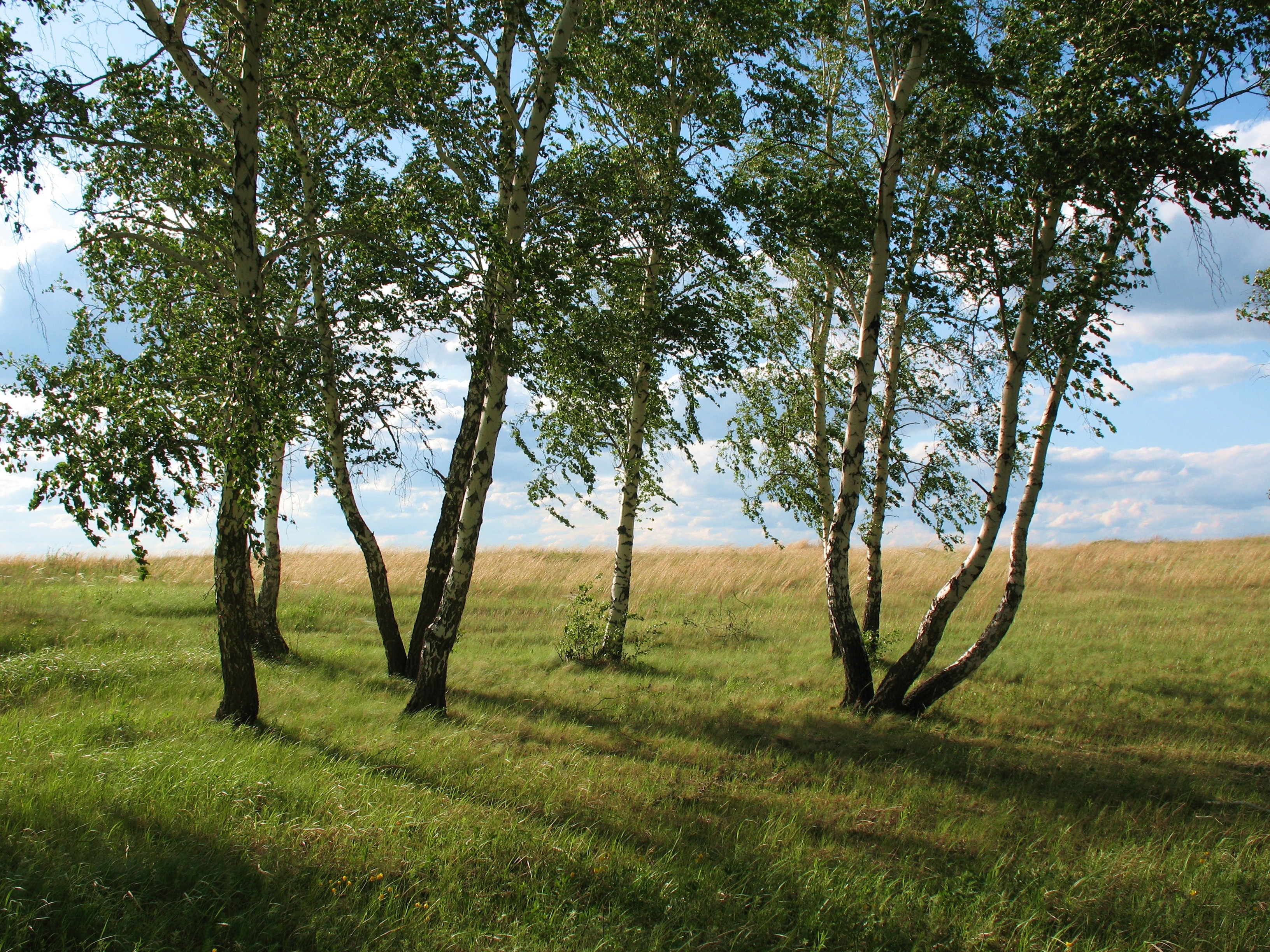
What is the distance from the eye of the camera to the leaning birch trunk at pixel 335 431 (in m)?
12.1

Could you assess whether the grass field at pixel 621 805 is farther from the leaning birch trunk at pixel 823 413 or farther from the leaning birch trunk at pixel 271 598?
the leaning birch trunk at pixel 823 413

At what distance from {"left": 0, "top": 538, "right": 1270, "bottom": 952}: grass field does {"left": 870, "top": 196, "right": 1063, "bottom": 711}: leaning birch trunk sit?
1737mm

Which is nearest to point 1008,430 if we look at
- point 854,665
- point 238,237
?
point 854,665

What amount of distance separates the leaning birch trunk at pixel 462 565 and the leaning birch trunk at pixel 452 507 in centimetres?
169

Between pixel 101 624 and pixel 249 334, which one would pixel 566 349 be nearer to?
pixel 249 334

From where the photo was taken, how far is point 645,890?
5.09 m

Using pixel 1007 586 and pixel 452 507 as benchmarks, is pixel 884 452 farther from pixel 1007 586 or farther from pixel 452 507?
pixel 452 507

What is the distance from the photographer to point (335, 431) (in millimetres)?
12805

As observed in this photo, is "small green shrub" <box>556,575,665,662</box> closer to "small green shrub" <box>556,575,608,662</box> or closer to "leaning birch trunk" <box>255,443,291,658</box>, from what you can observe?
"small green shrub" <box>556,575,608,662</box>

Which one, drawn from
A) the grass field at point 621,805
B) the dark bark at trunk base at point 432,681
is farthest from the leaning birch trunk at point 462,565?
the grass field at point 621,805

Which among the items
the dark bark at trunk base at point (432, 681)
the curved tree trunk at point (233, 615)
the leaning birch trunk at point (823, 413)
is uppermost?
the leaning birch trunk at point (823, 413)

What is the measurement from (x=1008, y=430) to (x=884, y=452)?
172 inches

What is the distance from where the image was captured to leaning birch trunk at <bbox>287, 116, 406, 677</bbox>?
12.1m

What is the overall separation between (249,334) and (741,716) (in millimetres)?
7966
